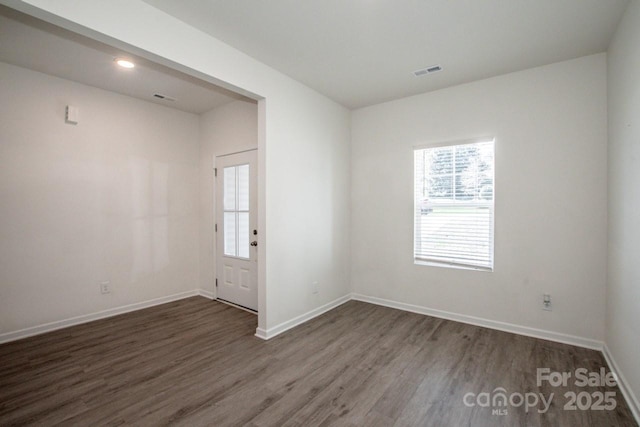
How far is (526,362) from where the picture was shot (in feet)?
8.63

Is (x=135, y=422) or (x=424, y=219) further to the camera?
(x=424, y=219)

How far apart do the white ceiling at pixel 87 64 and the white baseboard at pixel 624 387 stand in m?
4.69

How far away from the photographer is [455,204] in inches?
143

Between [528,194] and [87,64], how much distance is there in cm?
490

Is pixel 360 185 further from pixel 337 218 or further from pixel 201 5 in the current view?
pixel 201 5

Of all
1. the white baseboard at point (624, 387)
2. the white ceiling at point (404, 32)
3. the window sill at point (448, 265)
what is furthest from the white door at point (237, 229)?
the white baseboard at point (624, 387)

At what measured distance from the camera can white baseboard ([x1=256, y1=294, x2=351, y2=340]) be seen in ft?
10.4

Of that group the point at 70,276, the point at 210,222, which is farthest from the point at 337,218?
the point at 70,276

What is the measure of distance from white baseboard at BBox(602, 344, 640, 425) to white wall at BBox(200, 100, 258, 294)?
4268 millimetres

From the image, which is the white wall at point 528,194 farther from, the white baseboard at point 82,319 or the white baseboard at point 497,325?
the white baseboard at point 82,319

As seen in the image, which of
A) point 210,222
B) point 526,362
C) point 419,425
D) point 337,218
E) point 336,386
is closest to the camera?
point 419,425

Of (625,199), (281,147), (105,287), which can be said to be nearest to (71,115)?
(105,287)

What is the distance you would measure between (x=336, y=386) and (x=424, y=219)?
239 centimetres

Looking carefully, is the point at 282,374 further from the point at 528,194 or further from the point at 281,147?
the point at 528,194
